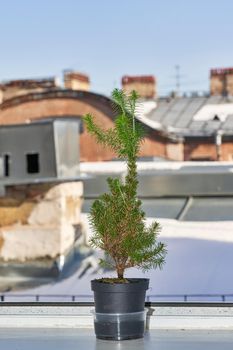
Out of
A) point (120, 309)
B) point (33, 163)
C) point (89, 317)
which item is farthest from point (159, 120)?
point (120, 309)

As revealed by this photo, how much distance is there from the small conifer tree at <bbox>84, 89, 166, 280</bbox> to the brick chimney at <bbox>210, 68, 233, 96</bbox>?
53.0 ft

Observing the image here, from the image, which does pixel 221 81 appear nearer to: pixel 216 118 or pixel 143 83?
pixel 143 83

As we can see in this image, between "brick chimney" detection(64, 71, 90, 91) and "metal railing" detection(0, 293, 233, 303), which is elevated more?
"brick chimney" detection(64, 71, 90, 91)

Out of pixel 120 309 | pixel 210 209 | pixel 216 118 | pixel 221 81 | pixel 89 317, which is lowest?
pixel 89 317

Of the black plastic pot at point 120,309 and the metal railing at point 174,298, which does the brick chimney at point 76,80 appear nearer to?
the metal railing at point 174,298

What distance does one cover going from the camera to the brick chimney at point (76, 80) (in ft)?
62.3

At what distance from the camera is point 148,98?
19.6m

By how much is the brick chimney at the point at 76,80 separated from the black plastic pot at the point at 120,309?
1603 centimetres

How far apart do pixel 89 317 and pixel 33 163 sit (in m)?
2.29

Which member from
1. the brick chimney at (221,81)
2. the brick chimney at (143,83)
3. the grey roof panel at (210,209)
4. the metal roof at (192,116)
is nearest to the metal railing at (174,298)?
the grey roof panel at (210,209)

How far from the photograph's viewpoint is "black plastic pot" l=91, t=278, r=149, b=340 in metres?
2.82

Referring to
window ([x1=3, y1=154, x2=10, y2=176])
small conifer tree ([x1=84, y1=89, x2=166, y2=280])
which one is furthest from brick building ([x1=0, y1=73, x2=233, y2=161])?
small conifer tree ([x1=84, y1=89, x2=166, y2=280])

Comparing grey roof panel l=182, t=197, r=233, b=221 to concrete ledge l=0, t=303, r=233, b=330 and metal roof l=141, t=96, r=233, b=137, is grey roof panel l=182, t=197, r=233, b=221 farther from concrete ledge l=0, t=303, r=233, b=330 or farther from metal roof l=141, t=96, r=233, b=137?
metal roof l=141, t=96, r=233, b=137

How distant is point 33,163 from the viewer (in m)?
5.32
